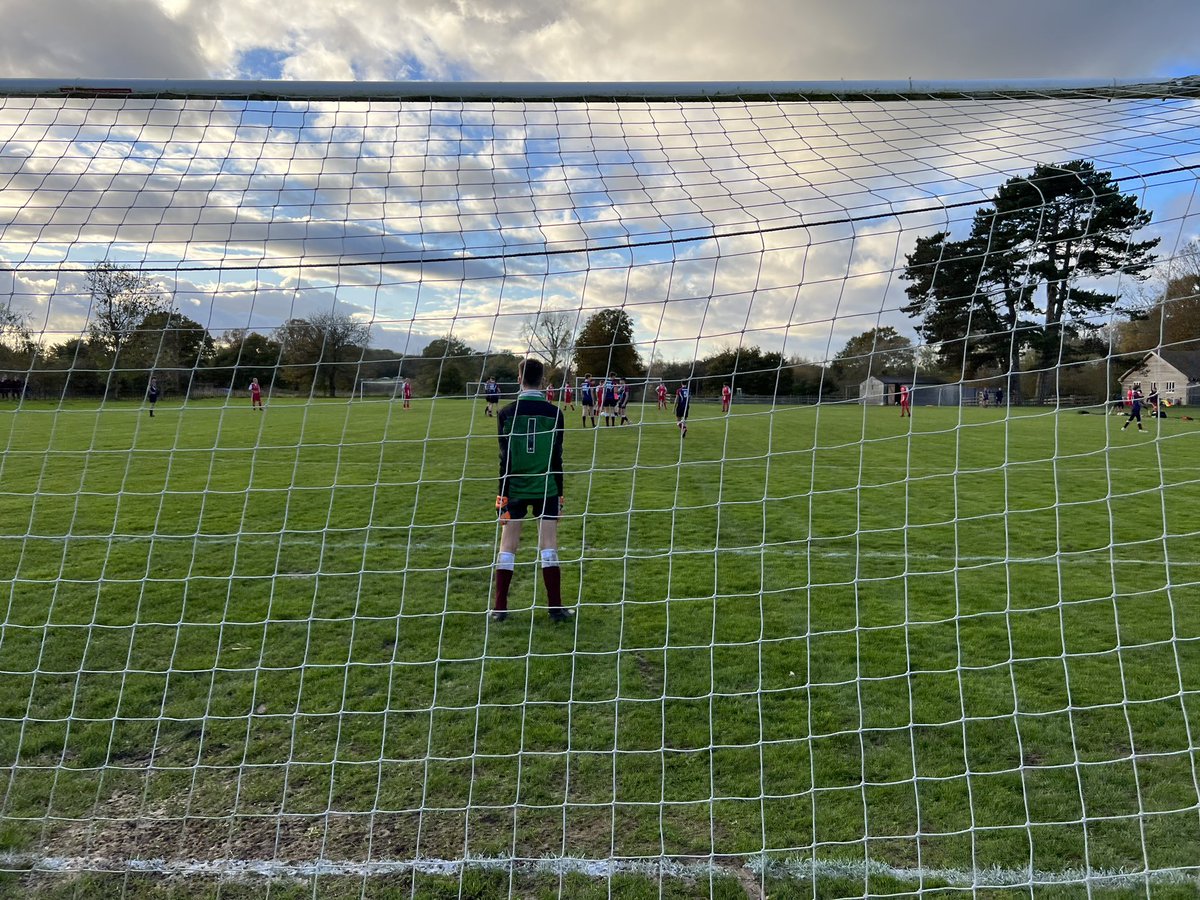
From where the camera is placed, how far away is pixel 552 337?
12.8 feet

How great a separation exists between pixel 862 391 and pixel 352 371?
3.31 metres

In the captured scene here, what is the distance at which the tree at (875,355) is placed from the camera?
12.0 ft

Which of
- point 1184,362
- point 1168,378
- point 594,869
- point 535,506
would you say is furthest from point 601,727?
point 1184,362

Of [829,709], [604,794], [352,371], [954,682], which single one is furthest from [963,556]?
[352,371]

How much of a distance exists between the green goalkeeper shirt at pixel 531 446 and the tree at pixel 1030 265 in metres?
2.05

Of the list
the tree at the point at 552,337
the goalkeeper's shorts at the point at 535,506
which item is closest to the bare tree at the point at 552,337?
the tree at the point at 552,337

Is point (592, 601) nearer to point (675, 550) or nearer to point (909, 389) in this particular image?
point (675, 550)

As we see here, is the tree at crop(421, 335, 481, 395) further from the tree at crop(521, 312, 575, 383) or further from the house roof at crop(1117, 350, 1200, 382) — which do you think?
the house roof at crop(1117, 350, 1200, 382)

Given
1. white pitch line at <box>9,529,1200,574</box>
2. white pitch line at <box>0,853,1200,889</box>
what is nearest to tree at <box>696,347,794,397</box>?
white pitch line at <box>9,529,1200,574</box>

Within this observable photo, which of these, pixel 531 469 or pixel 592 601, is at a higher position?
pixel 531 469

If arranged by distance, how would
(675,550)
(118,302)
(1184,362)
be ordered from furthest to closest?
(1184,362) < (675,550) < (118,302)

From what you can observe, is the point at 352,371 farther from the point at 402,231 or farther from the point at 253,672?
the point at 253,672

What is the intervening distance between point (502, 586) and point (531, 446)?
0.84 metres

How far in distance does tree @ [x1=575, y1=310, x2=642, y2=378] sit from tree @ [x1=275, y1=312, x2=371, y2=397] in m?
1.26
